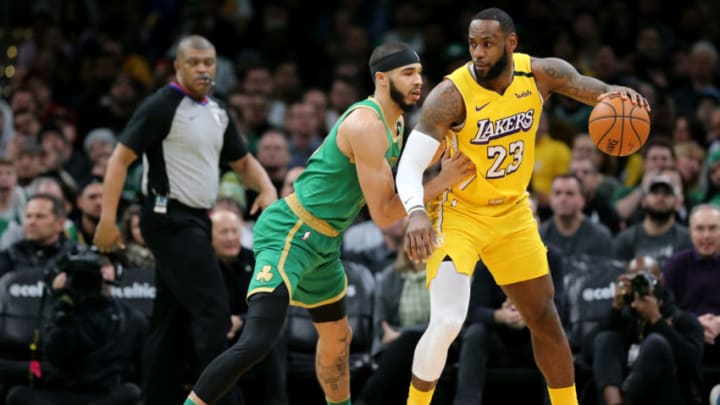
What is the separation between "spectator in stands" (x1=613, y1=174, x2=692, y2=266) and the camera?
406 inches

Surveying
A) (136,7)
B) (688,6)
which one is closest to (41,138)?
(136,7)

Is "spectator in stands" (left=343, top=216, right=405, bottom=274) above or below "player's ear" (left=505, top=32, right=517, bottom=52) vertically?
below

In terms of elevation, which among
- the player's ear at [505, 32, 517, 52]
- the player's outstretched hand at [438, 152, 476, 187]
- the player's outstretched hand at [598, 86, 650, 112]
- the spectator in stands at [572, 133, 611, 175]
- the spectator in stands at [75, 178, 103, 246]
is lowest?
the spectator in stands at [75, 178, 103, 246]

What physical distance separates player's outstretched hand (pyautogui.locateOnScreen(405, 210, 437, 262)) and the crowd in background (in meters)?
3.39

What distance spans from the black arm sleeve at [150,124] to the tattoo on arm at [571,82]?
7.49 ft

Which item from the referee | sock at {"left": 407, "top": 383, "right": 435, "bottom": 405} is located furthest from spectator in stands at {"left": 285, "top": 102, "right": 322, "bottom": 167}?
sock at {"left": 407, "top": 383, "right": 435, "bottom": 405}

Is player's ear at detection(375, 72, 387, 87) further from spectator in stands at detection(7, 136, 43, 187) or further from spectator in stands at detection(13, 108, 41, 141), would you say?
spectator in stands at detection(13, 108, 41, 141)

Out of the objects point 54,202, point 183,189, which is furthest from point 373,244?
point 183,189

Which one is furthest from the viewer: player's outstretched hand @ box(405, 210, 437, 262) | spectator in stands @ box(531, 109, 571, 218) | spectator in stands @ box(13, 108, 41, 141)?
spectator in stands @ box(13, 108, 41, 141)

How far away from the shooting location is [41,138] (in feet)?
41.1

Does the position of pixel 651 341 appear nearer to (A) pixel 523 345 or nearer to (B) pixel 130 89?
(A) pixel 523 345

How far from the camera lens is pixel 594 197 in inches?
448

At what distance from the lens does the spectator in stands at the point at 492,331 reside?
899 cm

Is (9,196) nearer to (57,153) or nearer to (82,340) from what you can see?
(57,153)
